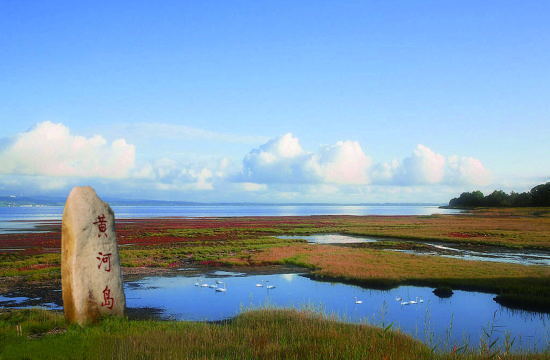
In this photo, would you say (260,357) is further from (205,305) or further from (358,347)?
(205,305)

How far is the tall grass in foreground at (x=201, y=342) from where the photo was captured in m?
9.55

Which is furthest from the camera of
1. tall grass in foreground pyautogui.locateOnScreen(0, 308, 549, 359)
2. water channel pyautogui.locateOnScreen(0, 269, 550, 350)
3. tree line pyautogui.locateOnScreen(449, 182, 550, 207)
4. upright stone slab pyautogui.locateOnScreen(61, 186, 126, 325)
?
tree line pyautogui.locateOnScreen(449, 182, 550, 207)

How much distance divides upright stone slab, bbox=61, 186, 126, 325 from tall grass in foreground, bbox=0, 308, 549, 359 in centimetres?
58

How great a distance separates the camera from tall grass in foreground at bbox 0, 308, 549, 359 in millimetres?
9555

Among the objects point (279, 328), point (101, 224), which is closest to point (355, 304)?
point (279, 328)

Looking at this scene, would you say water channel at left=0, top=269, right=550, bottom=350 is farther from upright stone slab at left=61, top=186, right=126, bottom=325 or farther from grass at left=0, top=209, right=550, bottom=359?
upright stone slab at left=61, top=186, right=126, bottom=325

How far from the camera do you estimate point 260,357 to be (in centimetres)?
Result: 984

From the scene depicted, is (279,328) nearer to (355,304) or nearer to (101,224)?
(101,224)

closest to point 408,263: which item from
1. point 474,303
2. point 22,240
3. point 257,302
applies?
point 474,303

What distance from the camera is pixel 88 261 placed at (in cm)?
1281

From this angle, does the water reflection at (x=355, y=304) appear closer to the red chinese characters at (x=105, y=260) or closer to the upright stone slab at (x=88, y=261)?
the upright stone slab at (x=88, y=261)

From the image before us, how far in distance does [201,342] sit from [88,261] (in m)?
4.80

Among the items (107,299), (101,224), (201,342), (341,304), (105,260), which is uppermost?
(101,224)

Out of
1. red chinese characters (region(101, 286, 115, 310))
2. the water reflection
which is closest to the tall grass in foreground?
red chinese characters (region(101, 286, 115, 310))
